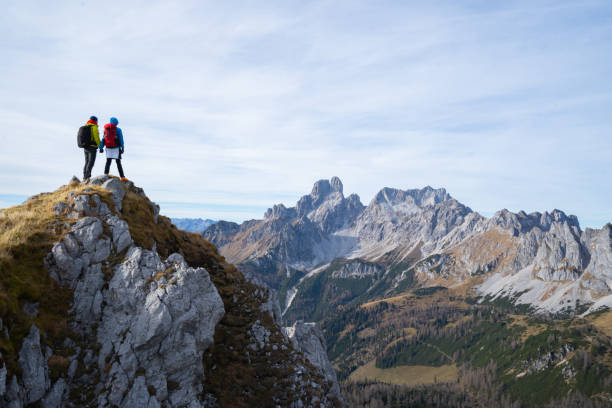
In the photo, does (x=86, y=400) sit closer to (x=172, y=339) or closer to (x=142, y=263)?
(x=172, y=339)

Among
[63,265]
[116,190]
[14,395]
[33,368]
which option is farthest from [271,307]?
[14,395]

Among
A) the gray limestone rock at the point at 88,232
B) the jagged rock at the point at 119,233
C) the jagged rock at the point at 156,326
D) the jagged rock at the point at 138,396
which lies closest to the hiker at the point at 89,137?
the jagged rock at the point at 119,233

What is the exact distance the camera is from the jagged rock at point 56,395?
1855 centimetres

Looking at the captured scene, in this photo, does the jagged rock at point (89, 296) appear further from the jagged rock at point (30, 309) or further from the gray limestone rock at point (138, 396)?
the gray limestone rock at point (138, 396)


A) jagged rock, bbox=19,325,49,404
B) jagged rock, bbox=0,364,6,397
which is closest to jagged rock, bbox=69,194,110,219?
jagged rock, bbox=19,325,49,404

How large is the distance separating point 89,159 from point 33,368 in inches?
832

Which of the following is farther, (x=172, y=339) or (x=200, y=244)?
(x=200, y=244)

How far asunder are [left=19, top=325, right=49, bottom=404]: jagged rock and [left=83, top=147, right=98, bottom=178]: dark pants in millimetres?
18549

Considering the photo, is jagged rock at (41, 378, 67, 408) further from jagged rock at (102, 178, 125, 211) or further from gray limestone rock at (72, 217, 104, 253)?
jagged rock at (102, 178, 125, 211)

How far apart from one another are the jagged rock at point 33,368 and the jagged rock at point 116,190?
1402 cm

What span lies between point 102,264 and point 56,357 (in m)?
7.48

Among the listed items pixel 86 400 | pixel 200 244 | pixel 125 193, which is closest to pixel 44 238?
pixel 125 193

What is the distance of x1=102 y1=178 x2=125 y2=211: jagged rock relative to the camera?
31.4 meters

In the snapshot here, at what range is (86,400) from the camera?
1978 cm
